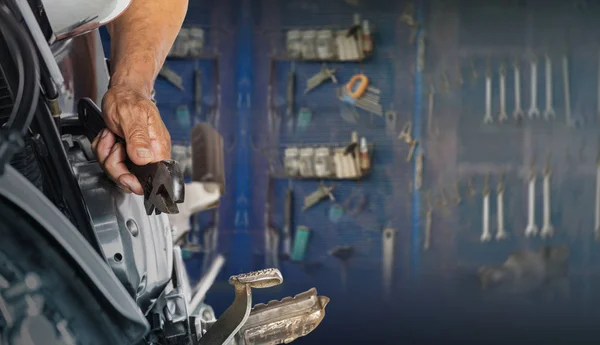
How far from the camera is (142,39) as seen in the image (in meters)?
1.16

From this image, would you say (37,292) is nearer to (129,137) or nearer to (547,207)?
(129,137)

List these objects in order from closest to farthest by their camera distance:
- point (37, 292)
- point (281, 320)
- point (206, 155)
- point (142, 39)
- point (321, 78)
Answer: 1. point (37, 292)
2. point (281, 320)
3. point (142, 39)
4. point (206, 155)
5. point (321, 78)

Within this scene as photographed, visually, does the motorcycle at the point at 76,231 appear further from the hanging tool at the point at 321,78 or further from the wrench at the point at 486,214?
the wrench at the point at 486,214

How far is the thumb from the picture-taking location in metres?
0.89

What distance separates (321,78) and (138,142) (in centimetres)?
270

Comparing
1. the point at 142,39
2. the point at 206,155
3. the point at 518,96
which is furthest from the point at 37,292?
the point at 518,96

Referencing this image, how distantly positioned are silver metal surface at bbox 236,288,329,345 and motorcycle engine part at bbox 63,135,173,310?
19 cm

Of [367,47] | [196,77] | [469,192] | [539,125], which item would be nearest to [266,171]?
[196,77]

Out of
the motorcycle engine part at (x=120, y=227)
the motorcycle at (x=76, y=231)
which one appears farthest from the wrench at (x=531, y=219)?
the motorcycle engine part at (x=120, y=227)

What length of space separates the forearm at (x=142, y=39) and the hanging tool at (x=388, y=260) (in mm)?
2563

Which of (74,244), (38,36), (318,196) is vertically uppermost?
(38,36)

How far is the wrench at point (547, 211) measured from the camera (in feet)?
11.8

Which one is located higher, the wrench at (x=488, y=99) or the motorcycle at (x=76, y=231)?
the wrench at (x=488, y=99)

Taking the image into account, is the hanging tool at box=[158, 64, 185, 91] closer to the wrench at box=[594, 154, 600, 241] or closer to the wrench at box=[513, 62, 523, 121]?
the wrench at box=[513, 62, 523, 121]
